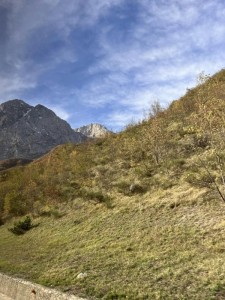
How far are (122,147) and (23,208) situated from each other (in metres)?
11.0

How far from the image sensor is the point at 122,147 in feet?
117

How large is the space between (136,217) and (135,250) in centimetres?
445

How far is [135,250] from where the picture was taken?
15.0m

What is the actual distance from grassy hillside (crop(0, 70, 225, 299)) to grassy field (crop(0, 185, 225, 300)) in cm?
4

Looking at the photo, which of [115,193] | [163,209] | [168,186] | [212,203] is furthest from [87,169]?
[212,203]

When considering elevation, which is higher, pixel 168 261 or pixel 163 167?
pixel 163 167

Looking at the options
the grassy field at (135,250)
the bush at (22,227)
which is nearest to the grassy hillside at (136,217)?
the grassy field at (135,250)

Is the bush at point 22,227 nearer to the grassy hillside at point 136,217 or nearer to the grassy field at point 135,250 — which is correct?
the grassy hillside at point 136,217

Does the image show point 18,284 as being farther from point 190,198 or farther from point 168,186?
point 168,186

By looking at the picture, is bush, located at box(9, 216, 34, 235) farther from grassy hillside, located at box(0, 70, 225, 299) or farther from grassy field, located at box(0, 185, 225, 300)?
grassy field, located at box(0, 185, 225, 300)

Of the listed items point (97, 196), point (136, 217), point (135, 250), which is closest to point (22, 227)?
point (97, 196)

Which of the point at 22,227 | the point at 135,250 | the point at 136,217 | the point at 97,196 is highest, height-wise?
the point at 97,196

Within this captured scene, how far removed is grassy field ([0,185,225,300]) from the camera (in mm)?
10852

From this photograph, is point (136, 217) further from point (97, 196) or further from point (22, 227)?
point (22, 227)
